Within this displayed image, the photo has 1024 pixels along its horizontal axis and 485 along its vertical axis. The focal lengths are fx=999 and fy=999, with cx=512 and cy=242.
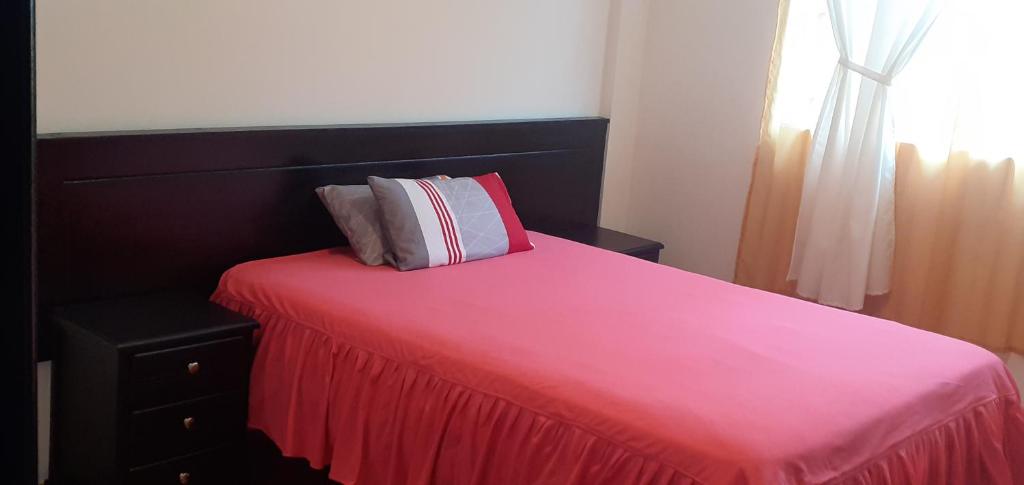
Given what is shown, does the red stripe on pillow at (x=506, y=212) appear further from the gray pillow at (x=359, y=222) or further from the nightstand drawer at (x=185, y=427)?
the nightstand drawer at (x=185, y=427)

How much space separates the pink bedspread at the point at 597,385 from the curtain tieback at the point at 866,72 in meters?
1.04

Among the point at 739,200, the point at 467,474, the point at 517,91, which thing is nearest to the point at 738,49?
the point at 739,200

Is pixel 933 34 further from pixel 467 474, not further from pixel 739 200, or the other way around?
pixel 467 474

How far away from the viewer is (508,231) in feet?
11.1

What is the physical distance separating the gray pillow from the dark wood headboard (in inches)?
3.7

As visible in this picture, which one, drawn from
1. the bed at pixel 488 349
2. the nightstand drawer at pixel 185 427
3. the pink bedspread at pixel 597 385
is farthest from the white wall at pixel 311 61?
the nightstand drawer at pixel 185 427

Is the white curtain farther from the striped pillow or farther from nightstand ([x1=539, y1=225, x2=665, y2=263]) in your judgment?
the striped pillow

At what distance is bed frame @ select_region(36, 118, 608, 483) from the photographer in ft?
8.58

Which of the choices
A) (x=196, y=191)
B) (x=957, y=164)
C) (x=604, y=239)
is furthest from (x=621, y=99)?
(x=196, y=191)

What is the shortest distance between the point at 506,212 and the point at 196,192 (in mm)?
1054

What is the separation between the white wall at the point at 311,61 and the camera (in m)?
2.64

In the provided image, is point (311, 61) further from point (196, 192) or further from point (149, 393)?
point (149, 393)

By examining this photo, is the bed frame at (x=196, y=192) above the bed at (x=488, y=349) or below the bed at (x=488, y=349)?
above

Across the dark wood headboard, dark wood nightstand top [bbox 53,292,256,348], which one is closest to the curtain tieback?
the dark wood headboard
